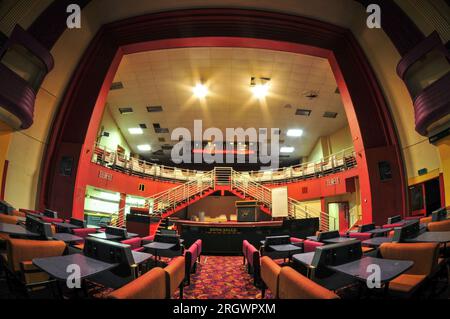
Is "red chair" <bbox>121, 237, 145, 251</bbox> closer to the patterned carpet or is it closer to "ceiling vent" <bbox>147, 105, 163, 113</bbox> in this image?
the patterned carpet

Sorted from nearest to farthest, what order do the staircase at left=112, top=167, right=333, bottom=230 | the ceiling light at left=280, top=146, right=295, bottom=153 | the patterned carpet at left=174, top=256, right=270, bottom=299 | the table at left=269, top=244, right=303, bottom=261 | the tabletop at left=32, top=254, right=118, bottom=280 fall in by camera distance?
1. the tabletop at left=32, top=254, right=118, bottom=280
2. the patterned carpet at left=174, top=256, right=270, bottom=299
3. the table at left=269, top=244, right=303, bottom=261
4. the staircase at left=112, top=167, right=333, bottom=230
5. the ceiling light at left=280, top=146, right=295, bottom=153

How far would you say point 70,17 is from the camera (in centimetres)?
552

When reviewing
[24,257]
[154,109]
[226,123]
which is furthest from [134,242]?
[226,123]

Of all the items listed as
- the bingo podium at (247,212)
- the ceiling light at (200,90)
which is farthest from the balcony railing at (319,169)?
the ceiling light at (200,90)

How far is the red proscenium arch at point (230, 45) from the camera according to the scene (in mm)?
6402

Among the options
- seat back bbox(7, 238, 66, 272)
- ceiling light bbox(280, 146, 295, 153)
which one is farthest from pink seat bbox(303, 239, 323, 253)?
ceiling light bbox(280, 146, 295, 153)

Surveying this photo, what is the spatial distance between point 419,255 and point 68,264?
3.02 metres

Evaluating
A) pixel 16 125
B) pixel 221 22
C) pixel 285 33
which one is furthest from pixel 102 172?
pixel 285 33

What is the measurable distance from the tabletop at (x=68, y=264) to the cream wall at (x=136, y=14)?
17.7 feet

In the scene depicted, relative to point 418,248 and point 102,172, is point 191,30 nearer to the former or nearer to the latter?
point 102,172

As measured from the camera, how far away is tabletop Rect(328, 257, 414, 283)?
1.51m

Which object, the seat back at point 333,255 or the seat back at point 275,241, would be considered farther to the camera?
the seat back at point 275,241

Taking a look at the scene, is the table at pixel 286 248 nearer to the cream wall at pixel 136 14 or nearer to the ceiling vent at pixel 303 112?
the cream wall at pixel 136 14

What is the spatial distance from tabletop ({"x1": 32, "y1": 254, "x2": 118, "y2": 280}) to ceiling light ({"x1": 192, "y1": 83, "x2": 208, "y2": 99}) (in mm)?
8959
